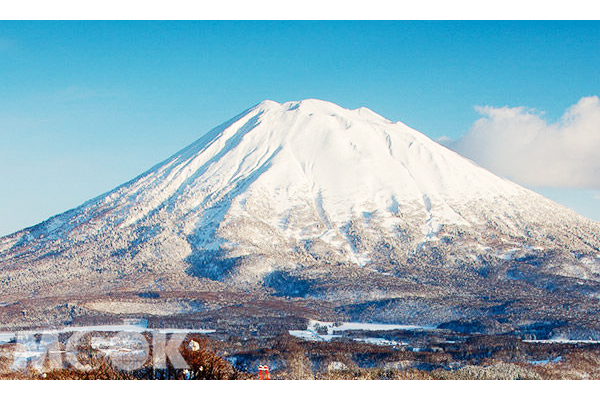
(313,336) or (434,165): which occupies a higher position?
(434,165)

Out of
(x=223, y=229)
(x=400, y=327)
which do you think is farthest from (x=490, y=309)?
(x=223, y=229)

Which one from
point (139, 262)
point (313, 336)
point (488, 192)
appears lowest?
point (313, 336)
